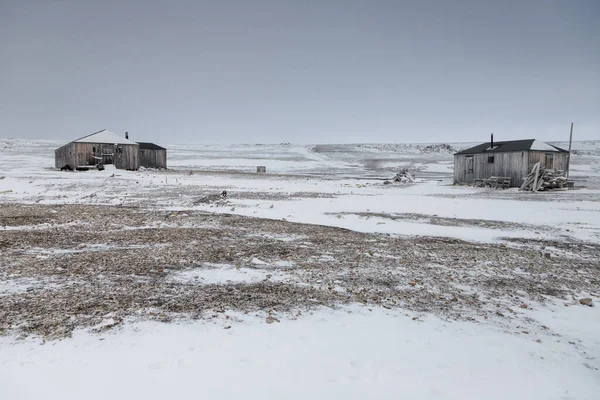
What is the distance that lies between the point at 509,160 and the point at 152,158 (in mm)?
44785

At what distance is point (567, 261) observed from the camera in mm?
8758

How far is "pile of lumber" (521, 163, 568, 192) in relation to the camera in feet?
106

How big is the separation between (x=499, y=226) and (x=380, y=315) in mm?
10636

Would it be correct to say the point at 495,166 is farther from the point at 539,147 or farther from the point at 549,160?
the point at 549,160

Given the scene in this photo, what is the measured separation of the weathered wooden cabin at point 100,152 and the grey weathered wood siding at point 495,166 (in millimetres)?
38228

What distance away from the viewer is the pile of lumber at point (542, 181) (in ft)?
106

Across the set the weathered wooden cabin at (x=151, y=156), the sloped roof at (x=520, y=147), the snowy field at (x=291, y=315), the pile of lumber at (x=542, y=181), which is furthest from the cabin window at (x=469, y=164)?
the weathered wooden cabin at (x=151, y=156)

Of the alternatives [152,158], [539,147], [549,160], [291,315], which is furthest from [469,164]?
A: [152,158]

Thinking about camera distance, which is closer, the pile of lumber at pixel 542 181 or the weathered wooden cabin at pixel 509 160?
the pile of lumber at pixel 542 181

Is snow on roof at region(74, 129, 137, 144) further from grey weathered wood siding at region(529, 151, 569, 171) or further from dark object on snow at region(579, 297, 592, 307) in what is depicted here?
dark object on snow at region(579, 297, 592, 307)

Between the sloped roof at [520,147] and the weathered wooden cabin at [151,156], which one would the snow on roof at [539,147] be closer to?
the sloped roof at [520,147]

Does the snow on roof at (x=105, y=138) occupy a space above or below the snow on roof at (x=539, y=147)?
above

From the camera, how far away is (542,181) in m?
32.4

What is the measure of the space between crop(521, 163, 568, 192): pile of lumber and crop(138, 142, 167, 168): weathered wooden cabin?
45018 millimetres
